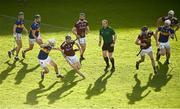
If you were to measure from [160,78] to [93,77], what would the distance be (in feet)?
9.83

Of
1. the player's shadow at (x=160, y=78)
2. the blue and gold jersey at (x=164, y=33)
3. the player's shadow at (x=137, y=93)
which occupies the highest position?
the blue and gold jersey at (x=164, y=33)

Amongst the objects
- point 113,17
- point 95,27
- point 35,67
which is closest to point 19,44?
point 35,67

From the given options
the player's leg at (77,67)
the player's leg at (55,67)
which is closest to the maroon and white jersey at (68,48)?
the player's leg at (77,67)

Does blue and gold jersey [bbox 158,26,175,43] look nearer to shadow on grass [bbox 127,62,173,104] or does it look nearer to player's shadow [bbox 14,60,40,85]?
shadow on grass [bbox 127,62,173,104]

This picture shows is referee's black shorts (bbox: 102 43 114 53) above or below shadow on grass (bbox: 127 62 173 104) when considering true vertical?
above

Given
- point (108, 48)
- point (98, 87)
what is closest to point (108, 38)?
point (108, 48)

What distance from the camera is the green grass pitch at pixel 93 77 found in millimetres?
18016

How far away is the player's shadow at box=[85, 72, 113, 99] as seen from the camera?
61.4 feet

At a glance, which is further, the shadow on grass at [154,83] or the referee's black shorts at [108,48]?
the referee's black shorts at [108,48]

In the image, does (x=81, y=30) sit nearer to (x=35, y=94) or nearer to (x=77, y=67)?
(x=77, y=67)

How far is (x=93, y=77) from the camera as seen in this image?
66.9 ft

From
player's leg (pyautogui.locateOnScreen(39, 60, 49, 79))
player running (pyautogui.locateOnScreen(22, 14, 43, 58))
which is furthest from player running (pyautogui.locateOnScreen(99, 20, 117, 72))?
player running (pyautogui.locateOnScreen(22, 14, 43, 58))

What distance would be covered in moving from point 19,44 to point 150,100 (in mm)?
7676

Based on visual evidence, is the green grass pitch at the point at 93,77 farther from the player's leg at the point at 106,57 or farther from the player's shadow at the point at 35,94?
the player's leg at the point at 106,57
